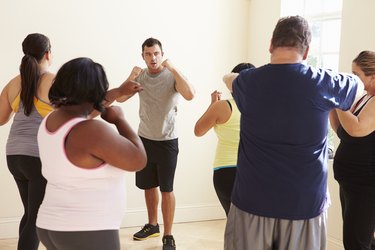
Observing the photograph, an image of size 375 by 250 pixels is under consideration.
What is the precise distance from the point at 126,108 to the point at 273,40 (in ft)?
8.49

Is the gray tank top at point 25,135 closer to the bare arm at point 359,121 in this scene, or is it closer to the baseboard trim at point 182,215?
the baseboard trim at point 182,215

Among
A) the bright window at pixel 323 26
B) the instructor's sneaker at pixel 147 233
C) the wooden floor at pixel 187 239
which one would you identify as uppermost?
the bright window at pixel 323 26

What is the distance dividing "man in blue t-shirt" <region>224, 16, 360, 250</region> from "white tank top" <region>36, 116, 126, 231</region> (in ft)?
1.74

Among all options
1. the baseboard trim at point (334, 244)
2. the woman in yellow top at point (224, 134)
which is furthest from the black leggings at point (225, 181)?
the baseboard trim at point (334, 244)

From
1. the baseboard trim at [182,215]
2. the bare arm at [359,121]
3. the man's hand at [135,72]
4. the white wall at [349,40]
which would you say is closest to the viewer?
the bare arm at [359,121]

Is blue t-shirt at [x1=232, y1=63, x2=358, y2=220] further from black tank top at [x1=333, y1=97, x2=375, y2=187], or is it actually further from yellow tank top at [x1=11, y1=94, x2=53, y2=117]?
yellow tank top at [x1=11, y1=94, x2=53, y2=117]

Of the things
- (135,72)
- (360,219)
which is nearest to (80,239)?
(360,219)

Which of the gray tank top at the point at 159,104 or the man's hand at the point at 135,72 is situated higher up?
the man's hand at the point at 135,72

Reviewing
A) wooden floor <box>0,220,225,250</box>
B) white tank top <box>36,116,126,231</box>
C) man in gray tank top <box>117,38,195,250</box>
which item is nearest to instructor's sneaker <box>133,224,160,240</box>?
wooden floor <box>0,220,225,250</box>

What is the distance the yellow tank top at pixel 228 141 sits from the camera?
2.32 m

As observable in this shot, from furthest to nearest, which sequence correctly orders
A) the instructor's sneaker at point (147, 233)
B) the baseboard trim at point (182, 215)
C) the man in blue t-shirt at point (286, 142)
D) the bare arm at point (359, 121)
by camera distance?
the baseboard trim at point (182, 215)
the instructor's sneaker at point (147, 233)
the bare arm at point (359, 121)
the man in blue t-shirt at point (286, 142)

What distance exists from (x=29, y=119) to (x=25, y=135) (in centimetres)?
10

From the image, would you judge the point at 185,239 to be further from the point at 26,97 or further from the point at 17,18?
the point at 17,18

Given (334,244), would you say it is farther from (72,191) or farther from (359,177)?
(72,191)
